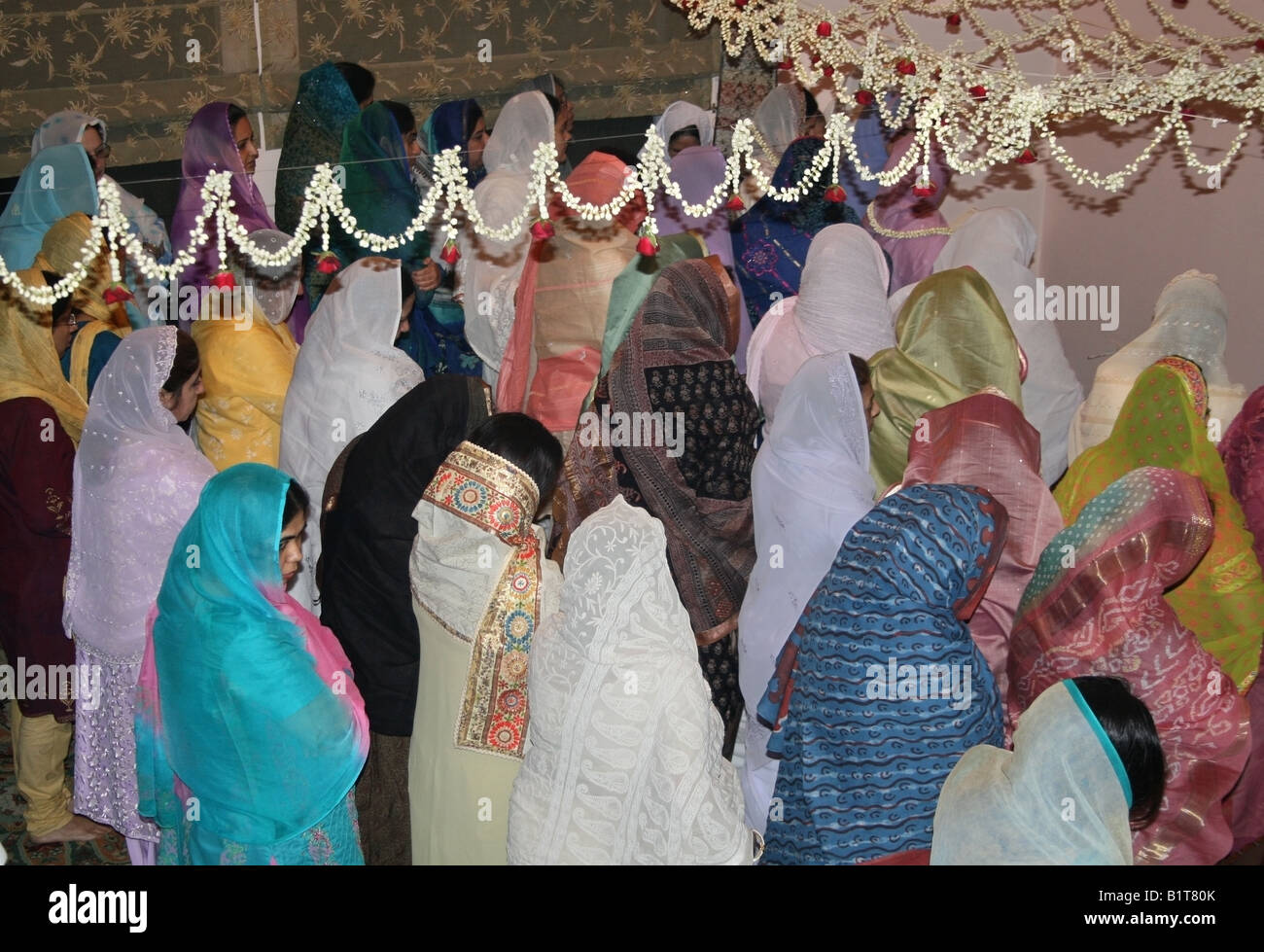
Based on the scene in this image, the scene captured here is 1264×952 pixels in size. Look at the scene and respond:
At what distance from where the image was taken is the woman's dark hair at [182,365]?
3459 mm

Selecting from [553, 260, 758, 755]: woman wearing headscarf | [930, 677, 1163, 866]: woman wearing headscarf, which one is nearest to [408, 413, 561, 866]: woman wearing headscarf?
[553, 260, 758, 755]: woman wearing headscarf

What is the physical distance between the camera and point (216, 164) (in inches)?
184

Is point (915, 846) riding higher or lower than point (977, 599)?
lower

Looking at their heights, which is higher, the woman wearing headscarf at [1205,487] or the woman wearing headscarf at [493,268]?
the woman wearing headscarf at [493,268]

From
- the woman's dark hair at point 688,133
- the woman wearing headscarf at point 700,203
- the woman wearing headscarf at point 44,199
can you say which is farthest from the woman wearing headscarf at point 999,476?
the woman wearing headscarf at point 44,199

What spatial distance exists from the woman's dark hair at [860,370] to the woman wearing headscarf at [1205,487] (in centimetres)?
61

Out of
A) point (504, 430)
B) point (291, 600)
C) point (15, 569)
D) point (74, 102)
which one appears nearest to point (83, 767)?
point (15, 569)

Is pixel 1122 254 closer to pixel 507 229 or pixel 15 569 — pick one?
pixel 507 229

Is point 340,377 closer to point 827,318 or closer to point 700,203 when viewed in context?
point 827,318

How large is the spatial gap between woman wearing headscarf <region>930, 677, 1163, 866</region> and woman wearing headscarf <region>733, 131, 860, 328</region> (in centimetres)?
252

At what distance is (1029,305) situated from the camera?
4.29 metres

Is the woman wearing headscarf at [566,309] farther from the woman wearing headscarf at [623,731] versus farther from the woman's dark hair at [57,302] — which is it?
the woman wearing headscarf at [623,731]

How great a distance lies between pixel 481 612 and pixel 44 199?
2867 millimetres

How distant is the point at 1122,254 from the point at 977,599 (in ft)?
10.2
